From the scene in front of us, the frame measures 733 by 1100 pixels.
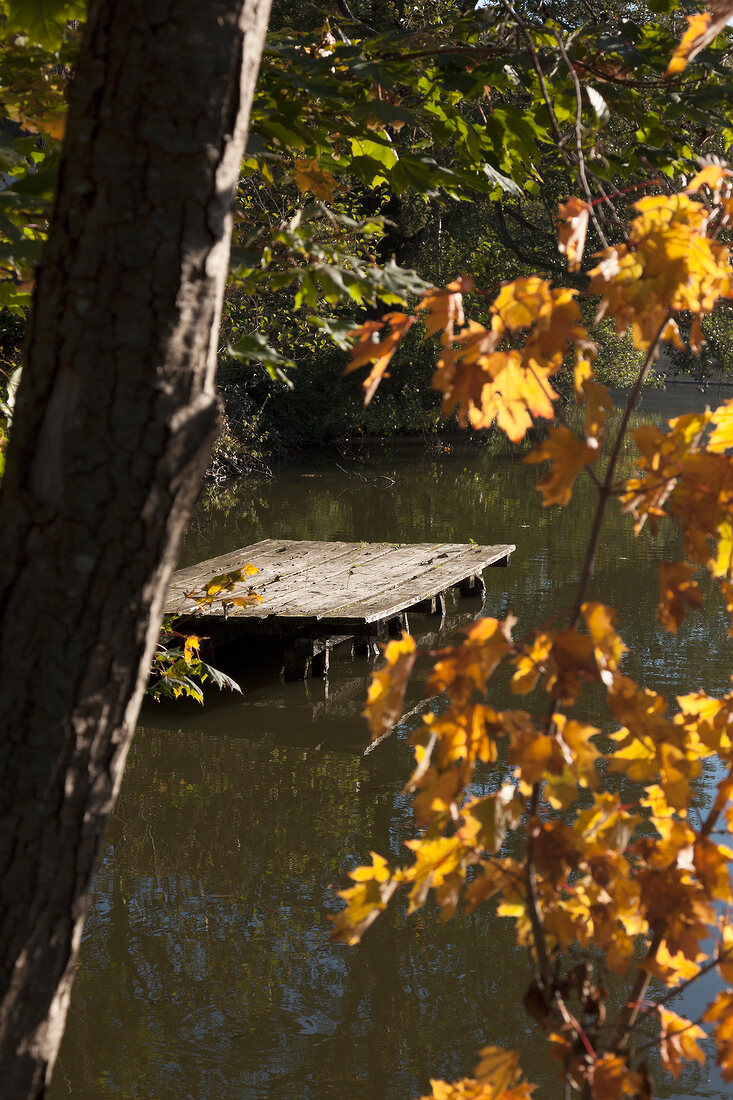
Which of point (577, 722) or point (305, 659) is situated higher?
point (577, 722)

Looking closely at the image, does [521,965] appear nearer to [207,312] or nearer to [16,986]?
[16,986]

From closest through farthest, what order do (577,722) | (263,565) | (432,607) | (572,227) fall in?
(577,722) < (572,227) < (263,565) < (432,607)

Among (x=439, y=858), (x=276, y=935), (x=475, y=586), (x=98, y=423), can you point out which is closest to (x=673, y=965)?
(x=439, y=858)

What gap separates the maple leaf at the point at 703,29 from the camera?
1.71m

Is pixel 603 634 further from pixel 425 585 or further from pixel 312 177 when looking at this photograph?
pixel 425 585

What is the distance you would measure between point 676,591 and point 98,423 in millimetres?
872

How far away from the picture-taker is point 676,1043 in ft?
5.60

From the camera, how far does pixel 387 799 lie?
603cm

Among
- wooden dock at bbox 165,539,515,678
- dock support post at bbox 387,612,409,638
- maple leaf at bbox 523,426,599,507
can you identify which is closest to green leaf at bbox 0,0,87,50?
maple leaf at bbox 523,426,599,507

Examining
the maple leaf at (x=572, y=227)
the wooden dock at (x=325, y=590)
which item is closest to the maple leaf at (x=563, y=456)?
the maple leaf at (x=572, y=227)

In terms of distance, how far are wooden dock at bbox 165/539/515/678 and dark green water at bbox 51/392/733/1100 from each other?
0.42m

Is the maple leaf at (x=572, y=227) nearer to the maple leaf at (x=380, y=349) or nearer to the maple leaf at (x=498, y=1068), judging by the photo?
the maple leaf at (x=380, y=349)

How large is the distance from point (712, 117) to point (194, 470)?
8.29ft

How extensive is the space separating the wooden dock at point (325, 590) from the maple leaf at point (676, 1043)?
4588 millimetres
